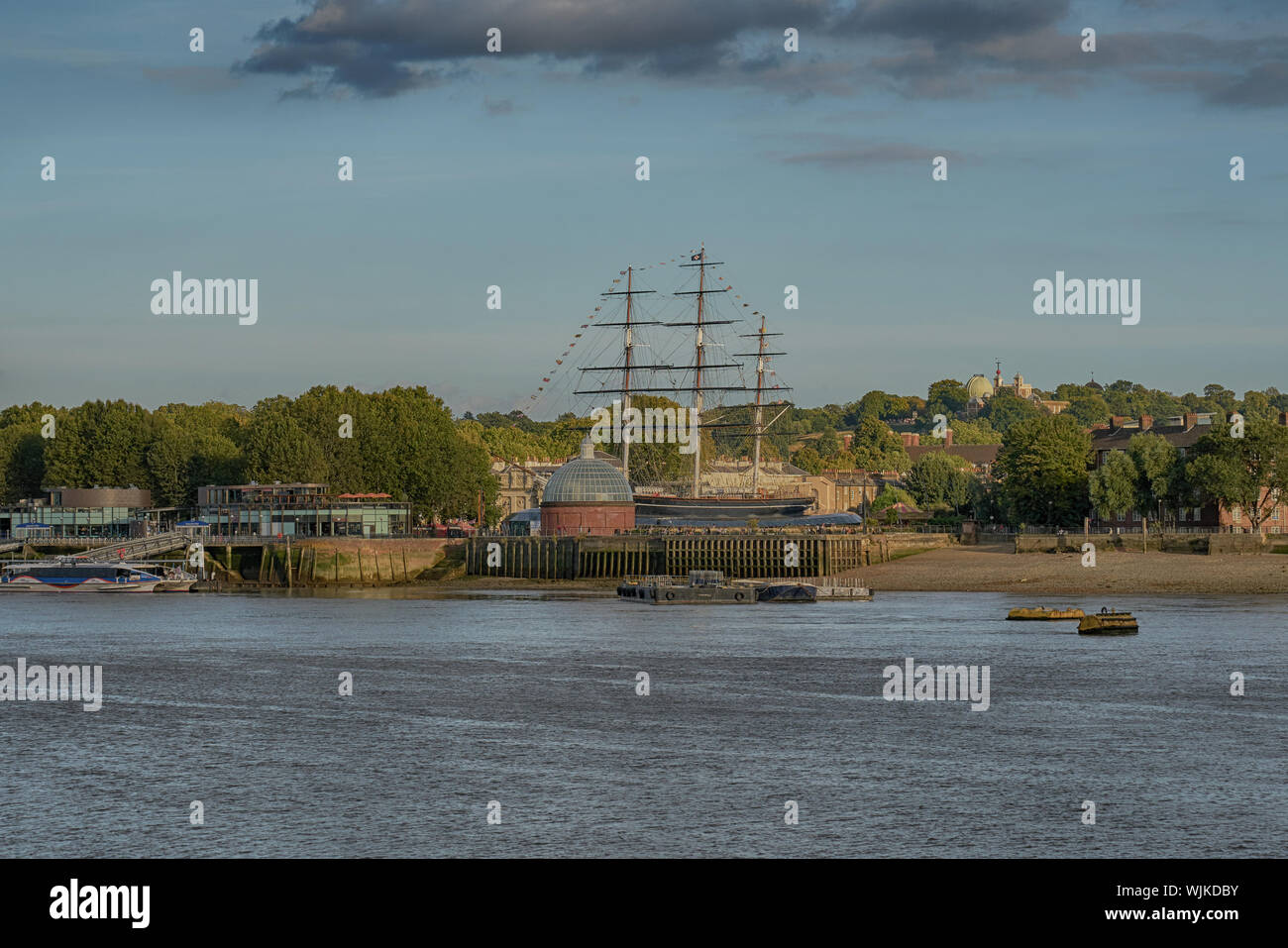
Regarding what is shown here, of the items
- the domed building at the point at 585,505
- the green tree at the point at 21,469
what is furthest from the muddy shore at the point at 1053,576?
the green tree at the point at 21,469

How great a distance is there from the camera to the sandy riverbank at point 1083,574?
348 ft

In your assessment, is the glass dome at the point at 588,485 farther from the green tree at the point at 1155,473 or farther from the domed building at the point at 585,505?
the green tree at the point at 1155,473

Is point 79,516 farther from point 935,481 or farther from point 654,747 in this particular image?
point 654,747

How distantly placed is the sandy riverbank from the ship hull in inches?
1097

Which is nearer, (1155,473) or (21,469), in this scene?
(1155,473)

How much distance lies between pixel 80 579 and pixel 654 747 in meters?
97.4

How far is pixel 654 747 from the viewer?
148ft

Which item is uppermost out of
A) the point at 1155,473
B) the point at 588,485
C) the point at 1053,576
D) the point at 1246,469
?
the point at 1246,469

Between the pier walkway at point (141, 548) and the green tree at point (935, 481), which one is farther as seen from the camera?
the green tree at point (935, 481)

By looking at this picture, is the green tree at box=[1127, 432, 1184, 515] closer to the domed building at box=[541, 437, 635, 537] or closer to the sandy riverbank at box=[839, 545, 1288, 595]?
the sandy riverbank at box=[839, 545, 1288, 595]

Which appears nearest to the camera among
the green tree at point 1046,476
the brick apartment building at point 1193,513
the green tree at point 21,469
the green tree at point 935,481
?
the brick apartment building at point 1193,513

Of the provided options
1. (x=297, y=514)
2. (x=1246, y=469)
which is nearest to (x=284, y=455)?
(x=297, y=514)
